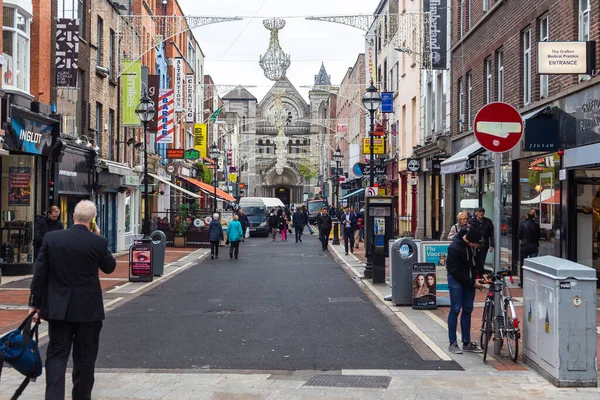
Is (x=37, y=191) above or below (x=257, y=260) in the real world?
above

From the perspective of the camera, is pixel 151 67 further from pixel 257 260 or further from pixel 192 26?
pixel 257 260

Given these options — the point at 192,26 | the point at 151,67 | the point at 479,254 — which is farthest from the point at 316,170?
the point at 479,254

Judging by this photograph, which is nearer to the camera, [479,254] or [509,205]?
[479,254]

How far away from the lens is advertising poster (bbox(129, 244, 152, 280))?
18266 mm

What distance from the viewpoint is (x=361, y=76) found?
196 ft

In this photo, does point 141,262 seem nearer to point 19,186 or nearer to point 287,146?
point 19,186

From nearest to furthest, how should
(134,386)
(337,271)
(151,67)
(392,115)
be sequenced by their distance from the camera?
(134,386), (337,271), (151,67), (392,115)

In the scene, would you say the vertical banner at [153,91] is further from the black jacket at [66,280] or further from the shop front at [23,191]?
the black jacket at [66,280]

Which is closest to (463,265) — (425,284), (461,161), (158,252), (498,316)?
(498,316)

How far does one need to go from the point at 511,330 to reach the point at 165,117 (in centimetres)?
2740

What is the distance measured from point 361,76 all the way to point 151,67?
26.0 meters

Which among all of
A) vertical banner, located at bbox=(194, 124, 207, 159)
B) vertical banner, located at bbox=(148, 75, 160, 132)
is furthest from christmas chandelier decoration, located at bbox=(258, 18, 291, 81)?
vertical banner, located at bbox=(194, 124, 207, 159)

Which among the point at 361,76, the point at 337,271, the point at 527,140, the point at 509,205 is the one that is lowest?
the point at 337,271

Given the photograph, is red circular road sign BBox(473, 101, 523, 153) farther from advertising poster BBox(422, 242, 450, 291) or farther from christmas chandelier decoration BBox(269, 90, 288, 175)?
christmas chandelier decoration BBox(269, 90, 288, 175)
